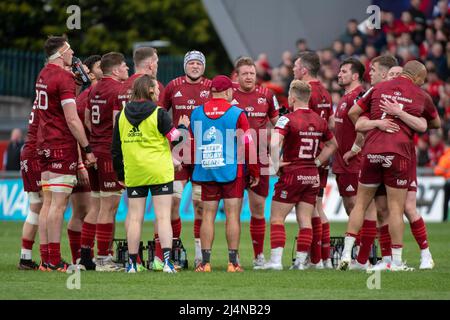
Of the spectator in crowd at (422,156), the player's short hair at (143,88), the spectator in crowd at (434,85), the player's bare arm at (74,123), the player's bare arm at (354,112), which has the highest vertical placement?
the spectator in crowd at (434,85)

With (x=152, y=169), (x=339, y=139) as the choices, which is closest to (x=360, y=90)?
(x=339, y=139)

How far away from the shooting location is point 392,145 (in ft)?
46.2

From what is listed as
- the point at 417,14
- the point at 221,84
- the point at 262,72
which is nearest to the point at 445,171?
the point at 262,72

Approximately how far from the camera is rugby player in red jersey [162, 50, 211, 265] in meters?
15.3

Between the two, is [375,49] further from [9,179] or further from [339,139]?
[339,139]

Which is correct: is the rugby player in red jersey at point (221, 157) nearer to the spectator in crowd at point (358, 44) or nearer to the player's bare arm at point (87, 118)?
the player's bare arm at point (87, 118)

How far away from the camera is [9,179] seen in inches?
1039

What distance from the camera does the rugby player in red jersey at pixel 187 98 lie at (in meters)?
15.3

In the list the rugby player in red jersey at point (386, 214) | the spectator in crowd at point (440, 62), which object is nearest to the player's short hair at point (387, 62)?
the rugby player in red jersey at point (386, 214)

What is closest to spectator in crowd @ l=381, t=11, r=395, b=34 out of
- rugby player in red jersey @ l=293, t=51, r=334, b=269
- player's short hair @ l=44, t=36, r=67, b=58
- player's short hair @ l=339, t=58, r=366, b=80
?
player's short hair @ l=339, t=58, r=366, b=80

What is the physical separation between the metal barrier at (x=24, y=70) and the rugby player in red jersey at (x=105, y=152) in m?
16.9

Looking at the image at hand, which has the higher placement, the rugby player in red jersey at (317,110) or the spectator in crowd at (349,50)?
the spectator in crowd at (349,50)

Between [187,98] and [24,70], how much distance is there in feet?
57.9
